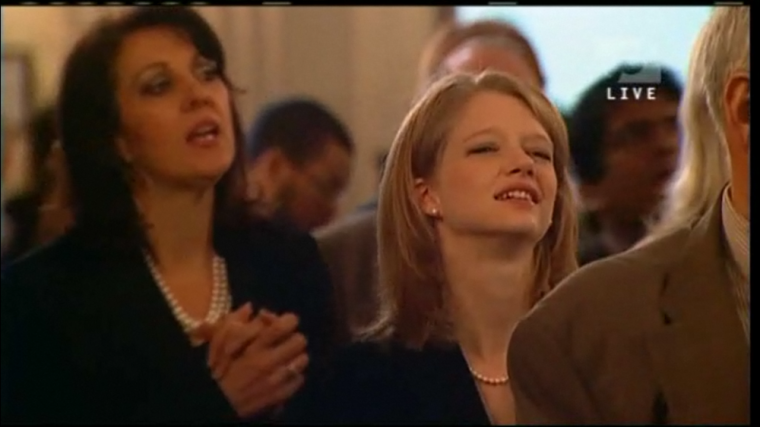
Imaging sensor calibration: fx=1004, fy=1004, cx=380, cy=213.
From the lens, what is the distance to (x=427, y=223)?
1.50m

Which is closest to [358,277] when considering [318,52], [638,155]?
[318,52]

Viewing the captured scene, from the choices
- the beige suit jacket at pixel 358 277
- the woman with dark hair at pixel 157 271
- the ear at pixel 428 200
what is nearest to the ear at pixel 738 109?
the ear at pixel 428 200

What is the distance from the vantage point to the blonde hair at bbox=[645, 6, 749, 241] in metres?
1.49

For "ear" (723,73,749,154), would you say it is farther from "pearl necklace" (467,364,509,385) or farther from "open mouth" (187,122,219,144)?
"open mouth" (187,122,219,144)

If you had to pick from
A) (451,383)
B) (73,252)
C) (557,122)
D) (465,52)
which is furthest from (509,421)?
(73,252)

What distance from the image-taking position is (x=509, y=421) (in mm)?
1506

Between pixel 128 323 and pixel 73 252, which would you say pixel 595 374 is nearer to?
pixel 128 323

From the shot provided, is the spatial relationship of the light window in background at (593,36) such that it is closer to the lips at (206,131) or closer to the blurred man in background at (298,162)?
the blurred man in background at (298,162)

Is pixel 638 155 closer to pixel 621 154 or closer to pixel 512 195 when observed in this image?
pixel 621 154

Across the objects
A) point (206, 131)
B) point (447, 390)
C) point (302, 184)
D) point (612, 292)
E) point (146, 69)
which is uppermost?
point (146, 69)

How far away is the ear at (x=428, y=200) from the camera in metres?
1.50

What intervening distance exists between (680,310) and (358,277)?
0.48m

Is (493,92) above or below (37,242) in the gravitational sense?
above

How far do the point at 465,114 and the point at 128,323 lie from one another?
1.95ft
